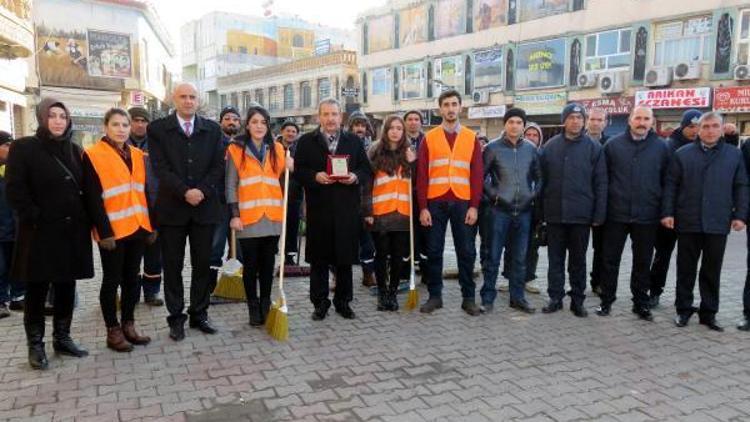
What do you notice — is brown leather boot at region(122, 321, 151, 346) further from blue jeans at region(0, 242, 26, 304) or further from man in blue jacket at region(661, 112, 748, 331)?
man in blue jacket at region(661, 112, 748, 331)

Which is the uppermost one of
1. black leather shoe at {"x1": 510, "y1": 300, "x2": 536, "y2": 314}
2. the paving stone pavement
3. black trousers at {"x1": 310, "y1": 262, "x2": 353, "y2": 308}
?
black trousers at {"x1": 310, "y1": 262, "x2": 353, "y2": 308}

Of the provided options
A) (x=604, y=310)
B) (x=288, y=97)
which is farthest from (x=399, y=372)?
(x=288, y=97)

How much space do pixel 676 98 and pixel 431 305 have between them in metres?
16.8

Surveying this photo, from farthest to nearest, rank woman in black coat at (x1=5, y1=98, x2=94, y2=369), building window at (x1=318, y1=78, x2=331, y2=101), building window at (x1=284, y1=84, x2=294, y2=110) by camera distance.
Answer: building window at (x1=284, y1=84, x2=294, y2=110), building window at (x1=318, y1=78, x2=331, y2=101), woman in black coat at (x1=5, y1=98, x2=94, y2=369)

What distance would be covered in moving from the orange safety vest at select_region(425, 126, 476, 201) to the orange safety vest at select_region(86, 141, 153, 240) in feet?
8.62

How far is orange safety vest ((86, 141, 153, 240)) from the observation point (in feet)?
14.6

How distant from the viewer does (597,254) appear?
6406 millimetres

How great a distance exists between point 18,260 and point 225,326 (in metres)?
1.76

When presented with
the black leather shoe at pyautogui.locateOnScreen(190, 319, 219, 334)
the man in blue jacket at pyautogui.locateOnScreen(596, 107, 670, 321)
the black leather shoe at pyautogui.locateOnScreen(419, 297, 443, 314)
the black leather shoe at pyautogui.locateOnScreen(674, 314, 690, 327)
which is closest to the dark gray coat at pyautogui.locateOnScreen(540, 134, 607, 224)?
the man in blue jacket at pyautogui.locateOnScreen(596, 107, 670, 321)

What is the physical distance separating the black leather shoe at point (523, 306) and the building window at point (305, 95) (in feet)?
110

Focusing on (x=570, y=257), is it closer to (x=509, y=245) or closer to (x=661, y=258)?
(x=509, y=245)

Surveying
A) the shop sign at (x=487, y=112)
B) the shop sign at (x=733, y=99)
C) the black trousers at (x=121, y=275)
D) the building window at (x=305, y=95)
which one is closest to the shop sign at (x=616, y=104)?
the shop sign at (x=733, y=99)

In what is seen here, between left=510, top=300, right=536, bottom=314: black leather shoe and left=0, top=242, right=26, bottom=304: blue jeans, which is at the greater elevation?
left=0, top=242, right=26, bottom=304: blue jeans

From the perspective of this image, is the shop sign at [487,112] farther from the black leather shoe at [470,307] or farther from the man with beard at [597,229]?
the black leather shoe at [470,307]
